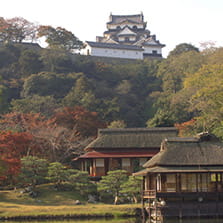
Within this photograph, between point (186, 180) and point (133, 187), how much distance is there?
4.87 meters

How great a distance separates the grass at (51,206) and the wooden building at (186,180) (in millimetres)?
2469

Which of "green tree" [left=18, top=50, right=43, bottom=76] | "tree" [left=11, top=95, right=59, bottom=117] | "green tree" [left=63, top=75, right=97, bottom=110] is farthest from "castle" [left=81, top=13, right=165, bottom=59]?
"tree" [left=11, top=95, right=59, bottom=117]

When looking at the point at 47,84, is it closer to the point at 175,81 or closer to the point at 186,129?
the point at 175,81

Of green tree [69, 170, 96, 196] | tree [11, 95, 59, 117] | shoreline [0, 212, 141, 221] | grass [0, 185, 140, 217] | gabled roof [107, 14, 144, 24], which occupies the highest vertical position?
gabled roof [107, 14, 144, 24]

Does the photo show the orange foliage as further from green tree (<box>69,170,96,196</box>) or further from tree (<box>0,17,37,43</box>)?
tree (<box>0,17,37,43</box>)

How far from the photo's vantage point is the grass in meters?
31.9

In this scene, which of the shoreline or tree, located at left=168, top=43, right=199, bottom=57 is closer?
the shoreline

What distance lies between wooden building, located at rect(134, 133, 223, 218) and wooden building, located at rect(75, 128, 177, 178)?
31.5 ft

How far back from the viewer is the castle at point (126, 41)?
89.1m

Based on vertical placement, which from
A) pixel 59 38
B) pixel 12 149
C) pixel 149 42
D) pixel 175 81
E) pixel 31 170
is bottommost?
pixel 31 170

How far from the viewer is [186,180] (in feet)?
108

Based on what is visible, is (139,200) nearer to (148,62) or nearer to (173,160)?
(173,160)

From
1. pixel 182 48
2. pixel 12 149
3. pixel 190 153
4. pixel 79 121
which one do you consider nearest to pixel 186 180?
pixel 190 153

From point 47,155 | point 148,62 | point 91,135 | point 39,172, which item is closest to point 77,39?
point 148,62
